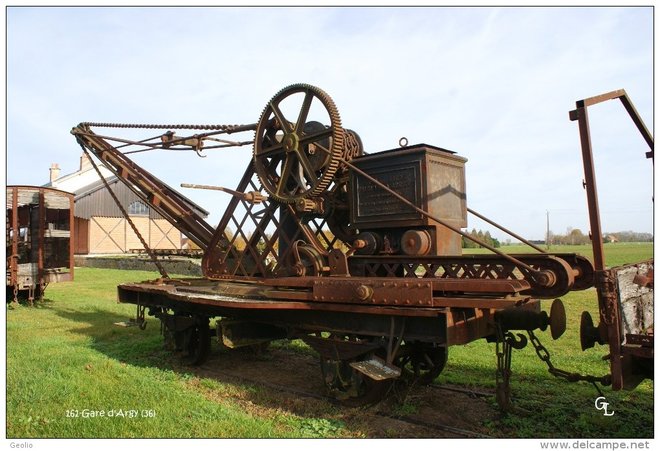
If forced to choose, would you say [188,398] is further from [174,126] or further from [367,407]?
[174,126]

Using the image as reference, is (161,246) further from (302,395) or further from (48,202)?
(302,395)

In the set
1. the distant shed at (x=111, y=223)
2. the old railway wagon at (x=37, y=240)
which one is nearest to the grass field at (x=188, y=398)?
the old railway wagon at (x=37, y=240)

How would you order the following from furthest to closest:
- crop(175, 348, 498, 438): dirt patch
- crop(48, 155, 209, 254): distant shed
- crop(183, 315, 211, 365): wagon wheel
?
crop(48, 155, 209, 254): distant shed, crop(183, 315, 211, 365): wagon wheel, crop(175, 348, 498, 438): dirt patch

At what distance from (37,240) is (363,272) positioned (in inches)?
477

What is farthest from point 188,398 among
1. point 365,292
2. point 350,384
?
point 365,292

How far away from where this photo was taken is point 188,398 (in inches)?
233

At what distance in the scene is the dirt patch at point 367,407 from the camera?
17.1 ft

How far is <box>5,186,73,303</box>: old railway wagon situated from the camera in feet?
45.9

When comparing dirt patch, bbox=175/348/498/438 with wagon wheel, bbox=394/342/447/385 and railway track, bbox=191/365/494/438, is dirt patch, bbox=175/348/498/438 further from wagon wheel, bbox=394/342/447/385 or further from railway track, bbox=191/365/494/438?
wagon wheel, bbox=394/342/447/385

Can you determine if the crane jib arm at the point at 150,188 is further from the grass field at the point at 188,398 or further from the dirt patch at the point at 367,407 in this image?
the dirt patch at the point at 367,407

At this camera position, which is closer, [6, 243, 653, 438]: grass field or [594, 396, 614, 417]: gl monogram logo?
[6, 243, 653, 438]: grass field

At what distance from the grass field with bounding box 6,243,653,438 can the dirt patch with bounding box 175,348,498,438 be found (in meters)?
0.07

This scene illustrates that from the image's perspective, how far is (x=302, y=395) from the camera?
20.7ft

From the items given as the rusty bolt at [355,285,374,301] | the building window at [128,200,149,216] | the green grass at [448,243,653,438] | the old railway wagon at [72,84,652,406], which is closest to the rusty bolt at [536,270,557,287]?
the old railway wagon at [72,84,652,406]
